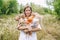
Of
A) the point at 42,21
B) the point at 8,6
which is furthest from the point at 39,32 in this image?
the point at 8,6

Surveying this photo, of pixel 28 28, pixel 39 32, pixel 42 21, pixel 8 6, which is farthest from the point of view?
pixel 8 6

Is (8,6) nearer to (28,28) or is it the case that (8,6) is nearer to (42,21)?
(42,21)

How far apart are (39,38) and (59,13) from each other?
127 centimetres

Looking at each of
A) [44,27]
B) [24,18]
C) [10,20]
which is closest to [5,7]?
[10,20]

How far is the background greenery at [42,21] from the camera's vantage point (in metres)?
4.98

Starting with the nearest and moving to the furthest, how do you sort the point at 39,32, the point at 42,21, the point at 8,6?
the point at 39,32 → the point at 42,21 → the point at 8,6

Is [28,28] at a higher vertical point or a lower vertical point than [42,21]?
higher

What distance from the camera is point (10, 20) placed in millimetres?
5551

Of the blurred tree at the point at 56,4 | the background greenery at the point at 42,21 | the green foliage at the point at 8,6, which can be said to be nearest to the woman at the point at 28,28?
the background greenery at the point at 42,21

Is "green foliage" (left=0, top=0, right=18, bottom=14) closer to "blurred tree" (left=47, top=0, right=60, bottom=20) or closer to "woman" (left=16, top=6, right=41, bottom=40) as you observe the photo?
"blurred tree" (left=47, top=0, right=60, bottom=20)

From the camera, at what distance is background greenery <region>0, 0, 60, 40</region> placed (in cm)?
498

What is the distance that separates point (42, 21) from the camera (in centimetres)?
573

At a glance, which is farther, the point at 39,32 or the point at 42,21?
the point at 42,21

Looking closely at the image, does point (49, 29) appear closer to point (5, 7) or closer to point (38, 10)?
point (38, 10)
